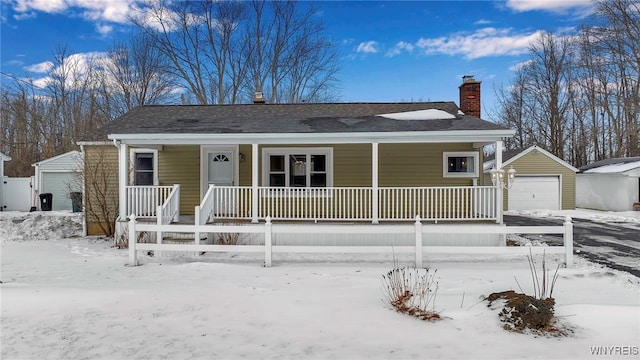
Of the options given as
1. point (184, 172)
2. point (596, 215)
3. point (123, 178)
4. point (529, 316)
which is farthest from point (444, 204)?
point (596, 215)

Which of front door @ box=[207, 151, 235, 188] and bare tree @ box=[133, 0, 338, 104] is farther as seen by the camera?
bare tree @ box=[133, 0, 338, 104]

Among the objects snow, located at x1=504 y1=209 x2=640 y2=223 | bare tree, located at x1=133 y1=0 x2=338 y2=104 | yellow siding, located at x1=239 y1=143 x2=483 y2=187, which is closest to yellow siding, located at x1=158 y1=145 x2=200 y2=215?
yellow siding, located at x1=239 y1=143 x2=483 y2=187

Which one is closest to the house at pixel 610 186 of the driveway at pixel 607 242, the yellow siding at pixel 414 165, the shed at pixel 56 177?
the driveway at pixel 607 242

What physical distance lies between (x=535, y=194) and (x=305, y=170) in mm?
14519

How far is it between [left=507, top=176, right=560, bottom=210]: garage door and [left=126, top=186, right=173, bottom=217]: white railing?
57.2ft

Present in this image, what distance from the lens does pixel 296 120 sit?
→ 11148 mm

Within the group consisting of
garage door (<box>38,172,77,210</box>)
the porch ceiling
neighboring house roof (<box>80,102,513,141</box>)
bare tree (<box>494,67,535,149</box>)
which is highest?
bare tree (<box>494,67,535,149</box>)

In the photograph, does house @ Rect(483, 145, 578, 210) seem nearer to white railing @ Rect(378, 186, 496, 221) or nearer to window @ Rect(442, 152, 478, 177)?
window @ Rect(442, 152, 478, 177)

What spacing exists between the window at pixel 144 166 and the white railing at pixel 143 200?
1712 mm

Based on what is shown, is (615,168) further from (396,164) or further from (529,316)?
(529,316)

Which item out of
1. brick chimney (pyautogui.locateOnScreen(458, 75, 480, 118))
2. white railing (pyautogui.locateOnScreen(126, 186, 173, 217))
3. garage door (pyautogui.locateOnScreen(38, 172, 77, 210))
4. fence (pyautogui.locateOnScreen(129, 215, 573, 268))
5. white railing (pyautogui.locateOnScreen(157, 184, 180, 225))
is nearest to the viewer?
fence (pyautogui.locateOnScreen(129, 215, 573, 268))

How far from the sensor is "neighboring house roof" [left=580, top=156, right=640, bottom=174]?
18.0 meters

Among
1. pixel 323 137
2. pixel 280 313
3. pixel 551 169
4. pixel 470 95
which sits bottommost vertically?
pixel 280 313

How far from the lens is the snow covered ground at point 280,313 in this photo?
11.6 ft
